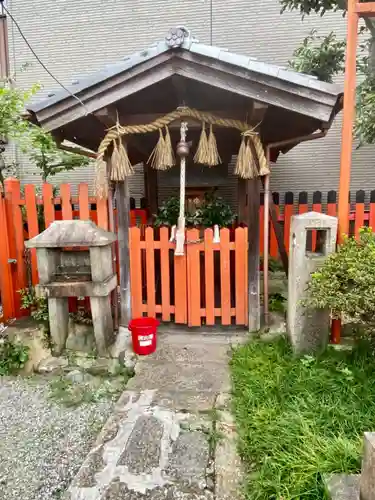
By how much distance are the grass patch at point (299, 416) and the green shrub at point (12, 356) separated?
238cm

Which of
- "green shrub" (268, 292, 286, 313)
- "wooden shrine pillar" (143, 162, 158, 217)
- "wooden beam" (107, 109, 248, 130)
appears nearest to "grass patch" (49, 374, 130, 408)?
"green shrub" (268, 292, 286, 313)

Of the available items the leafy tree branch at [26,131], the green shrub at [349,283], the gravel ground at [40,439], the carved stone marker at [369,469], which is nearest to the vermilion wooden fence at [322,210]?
the green shrub at [349,283]

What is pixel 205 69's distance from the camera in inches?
136

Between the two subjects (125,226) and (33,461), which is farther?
(125,226)

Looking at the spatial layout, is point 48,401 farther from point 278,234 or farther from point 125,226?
point 278,234

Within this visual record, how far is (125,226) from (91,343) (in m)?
1.46

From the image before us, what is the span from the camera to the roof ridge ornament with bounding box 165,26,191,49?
3320mm

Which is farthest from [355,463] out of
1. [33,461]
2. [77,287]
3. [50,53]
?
[50,53]

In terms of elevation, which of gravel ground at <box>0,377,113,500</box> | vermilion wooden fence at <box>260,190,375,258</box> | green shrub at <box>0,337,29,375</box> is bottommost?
gravel ground at <box>0,377,113,500</box>

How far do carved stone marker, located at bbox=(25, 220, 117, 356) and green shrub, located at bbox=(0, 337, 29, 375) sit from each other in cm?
36

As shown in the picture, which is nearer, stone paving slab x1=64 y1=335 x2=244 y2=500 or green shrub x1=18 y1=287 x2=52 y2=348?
stone paving slab x1=64 y1=335 x2=244 y2=500

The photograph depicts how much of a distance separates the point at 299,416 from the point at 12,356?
3159mm

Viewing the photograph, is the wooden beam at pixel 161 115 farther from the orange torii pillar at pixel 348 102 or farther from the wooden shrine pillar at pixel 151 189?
the wooden shrine pillar at pixel 151 189

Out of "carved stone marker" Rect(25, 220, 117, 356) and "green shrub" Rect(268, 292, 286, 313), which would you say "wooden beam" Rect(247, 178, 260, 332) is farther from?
"carved stone marker" Rect(25, 220, 117, 356)
